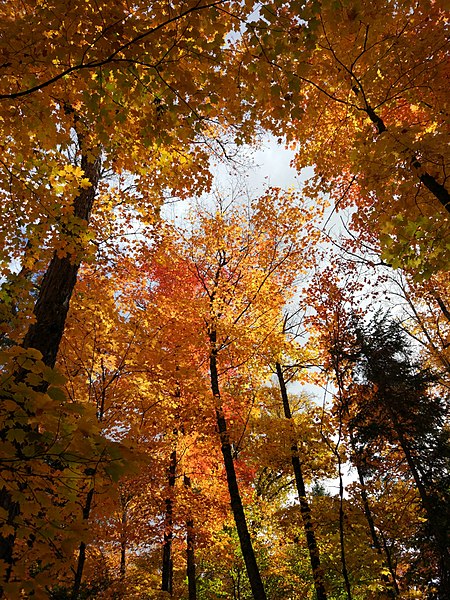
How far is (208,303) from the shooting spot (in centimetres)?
852

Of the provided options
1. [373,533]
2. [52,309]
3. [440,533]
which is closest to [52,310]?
[52,309]

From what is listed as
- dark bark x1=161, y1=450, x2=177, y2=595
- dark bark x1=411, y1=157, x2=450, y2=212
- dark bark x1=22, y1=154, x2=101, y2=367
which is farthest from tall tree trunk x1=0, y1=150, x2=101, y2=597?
dark bark x1=161, y1=450, x2=177, y2=595

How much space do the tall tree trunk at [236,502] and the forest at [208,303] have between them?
2.0 inches

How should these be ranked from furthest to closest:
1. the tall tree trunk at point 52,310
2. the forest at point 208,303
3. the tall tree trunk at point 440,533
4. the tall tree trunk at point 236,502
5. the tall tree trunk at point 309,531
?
the tall tree trunk at point 309,531, the tall tree trunk at point 440,533, the tall tree trunk at point 236,502, the tall tree trunk at point 52,310, the forest at point 208,303

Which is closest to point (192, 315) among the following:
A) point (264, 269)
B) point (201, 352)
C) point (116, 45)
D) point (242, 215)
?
point (201, 352)

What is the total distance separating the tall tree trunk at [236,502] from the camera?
6.91 meters

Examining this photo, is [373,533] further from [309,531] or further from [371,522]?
[309,531]

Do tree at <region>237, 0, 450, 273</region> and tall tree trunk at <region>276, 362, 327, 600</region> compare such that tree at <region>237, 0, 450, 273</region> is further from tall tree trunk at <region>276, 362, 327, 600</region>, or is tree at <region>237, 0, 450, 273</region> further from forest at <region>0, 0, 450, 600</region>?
tall tree trunk at <region>276, 362, 327, 600</region>

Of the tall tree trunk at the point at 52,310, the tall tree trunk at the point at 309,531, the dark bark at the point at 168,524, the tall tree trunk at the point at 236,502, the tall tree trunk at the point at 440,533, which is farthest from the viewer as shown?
the tall tree trunk at the point at 309,531

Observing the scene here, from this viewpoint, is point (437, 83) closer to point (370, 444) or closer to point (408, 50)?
point (408, 50)

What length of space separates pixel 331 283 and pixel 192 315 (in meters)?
4.33

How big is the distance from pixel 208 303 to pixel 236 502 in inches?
172

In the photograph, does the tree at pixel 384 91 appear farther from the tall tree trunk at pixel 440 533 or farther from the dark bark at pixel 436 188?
the tall tree trunk at pixel 440 533

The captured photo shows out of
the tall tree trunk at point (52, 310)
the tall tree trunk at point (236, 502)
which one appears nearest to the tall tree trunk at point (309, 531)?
the tall tree trunk at point (236, 502)
